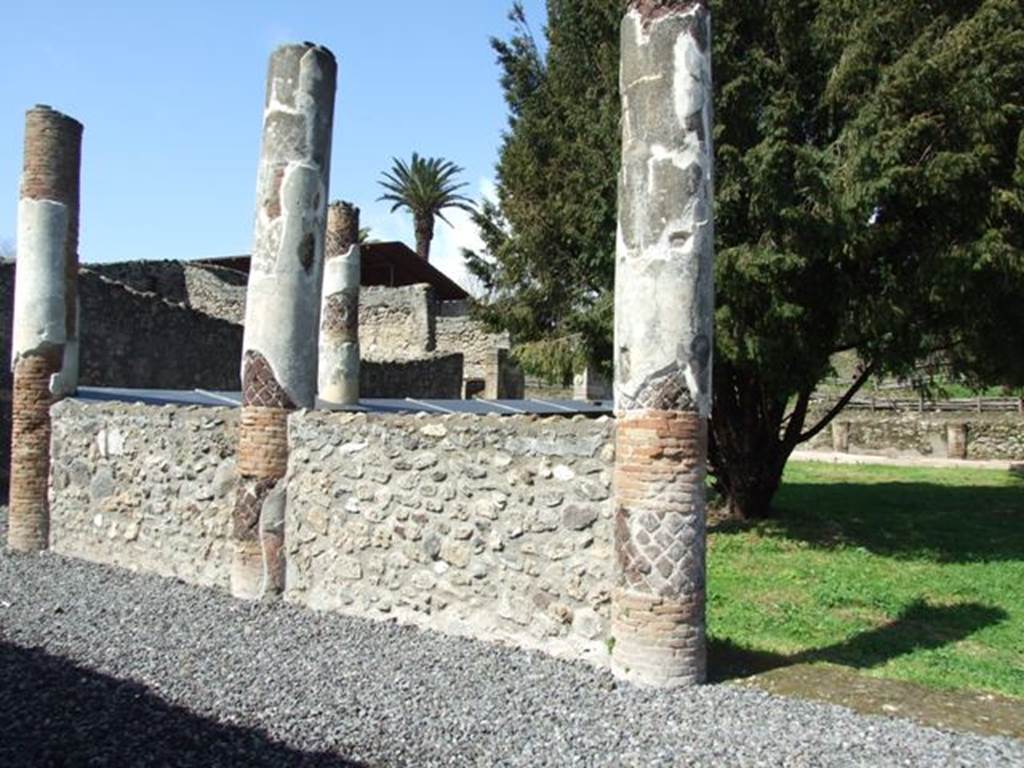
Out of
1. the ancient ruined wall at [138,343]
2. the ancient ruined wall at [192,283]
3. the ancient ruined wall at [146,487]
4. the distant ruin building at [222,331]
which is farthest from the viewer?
the ancient ruined wall at [192,283]

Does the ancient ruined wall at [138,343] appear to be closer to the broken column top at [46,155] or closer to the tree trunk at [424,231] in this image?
the broken column top at [46,155]

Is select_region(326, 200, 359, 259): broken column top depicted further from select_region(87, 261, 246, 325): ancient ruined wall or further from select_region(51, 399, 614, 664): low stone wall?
select_region(87, 261, 246, 325): ancient ruined wall

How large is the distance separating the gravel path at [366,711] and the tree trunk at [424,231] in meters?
33.5

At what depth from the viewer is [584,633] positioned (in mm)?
5547

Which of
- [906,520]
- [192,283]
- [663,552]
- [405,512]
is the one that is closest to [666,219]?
[663,552]

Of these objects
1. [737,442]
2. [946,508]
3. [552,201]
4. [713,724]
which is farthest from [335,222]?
[946,508]

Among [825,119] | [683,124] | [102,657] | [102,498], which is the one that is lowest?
[102,657]

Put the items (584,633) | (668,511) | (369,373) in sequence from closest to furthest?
(668,511), (584,633), (369,373)

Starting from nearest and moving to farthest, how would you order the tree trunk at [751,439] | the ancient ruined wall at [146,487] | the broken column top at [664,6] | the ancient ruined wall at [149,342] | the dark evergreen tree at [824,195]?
the broken column top at [664,6]
the ancient ruined wall at [146,487]
the dark evergreen tree at [824,195]
the tree trunk at [751,439]
the ancient ruined wall at [149,342]

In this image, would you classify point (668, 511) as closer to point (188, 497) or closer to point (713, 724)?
point (713, 724)

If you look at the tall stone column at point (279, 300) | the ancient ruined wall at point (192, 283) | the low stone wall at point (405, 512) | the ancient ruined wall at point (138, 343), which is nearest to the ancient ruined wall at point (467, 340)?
the ancient ruined wall at point (192, 283)

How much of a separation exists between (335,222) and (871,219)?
21.8ft

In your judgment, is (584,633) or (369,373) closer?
(584,633)

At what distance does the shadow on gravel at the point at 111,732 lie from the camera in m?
3.96
